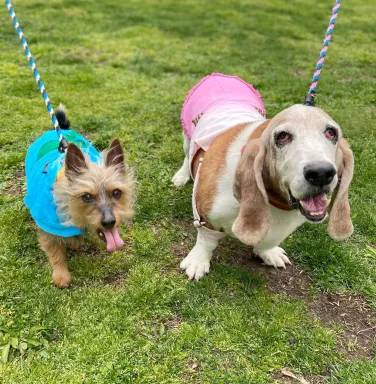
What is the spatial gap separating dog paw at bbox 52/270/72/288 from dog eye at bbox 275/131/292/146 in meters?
2.02

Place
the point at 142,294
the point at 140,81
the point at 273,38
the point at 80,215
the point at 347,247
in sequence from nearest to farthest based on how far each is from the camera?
the point at 80,215 → the point at 142,294 → the point at 347,247 → the point at 140,81 → the point at 273,38

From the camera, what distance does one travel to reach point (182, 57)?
9.58 meters

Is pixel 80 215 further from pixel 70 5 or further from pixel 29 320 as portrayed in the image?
pixel 70 5

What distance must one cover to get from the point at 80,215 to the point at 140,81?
5459mm

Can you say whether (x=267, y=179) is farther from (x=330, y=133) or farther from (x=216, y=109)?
(x=216, y=109)

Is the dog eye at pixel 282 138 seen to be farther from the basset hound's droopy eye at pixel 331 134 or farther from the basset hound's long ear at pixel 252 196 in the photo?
the basset hound's droopy eye at pixel 331 134

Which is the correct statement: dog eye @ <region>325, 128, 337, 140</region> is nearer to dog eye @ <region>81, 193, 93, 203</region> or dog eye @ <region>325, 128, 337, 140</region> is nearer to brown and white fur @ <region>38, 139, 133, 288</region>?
brown and white fur @ <region>38, 139, 133, 288</region>

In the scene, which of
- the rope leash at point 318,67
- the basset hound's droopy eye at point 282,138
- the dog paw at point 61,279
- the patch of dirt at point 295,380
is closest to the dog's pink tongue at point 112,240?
the dog paw at point 61,279

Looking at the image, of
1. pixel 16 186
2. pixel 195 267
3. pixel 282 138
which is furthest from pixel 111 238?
pixel 16 186

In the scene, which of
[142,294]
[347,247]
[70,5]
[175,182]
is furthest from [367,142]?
[70,5]

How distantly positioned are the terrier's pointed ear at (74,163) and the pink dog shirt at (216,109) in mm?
1159

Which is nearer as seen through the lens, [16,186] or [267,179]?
[267,179]

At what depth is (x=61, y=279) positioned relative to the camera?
11.1ft

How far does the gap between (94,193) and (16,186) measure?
2080 millimetres
